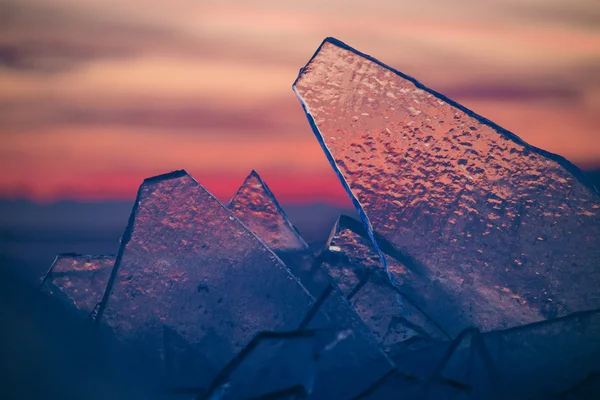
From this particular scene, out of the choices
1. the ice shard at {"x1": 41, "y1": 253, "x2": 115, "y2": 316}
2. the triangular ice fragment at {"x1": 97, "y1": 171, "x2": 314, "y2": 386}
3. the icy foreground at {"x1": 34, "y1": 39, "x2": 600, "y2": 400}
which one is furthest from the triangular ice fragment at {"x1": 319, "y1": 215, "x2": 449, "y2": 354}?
the ice shard at {"x1": 41, "y1": 253, "x2": 115, "y2": 316}

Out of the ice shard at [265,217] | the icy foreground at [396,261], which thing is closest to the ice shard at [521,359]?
the icy foreground at [396,261]

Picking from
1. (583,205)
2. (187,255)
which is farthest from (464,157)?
(187,255)

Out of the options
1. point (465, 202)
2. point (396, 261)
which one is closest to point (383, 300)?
point (396, 261)

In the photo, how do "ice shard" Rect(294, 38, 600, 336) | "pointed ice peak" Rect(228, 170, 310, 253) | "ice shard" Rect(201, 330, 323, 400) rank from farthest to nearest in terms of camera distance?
1. "pointed ice peak" Rect(228, 170, 310, 253)
2. "ice shard" Rect(294, 38, 600, 336)
3. "ice shard" Rect(201, 330, 323, 400)

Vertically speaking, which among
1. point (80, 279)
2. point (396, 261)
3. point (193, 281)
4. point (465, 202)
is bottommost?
point (80, 279)

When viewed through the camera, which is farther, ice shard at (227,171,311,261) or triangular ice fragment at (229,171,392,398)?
ice shard at (227,171,311,261)

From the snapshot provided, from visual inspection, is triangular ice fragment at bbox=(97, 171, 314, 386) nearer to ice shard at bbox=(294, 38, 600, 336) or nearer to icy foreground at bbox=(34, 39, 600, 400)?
icy foreground at bbox=(34, 39, 600, 400)

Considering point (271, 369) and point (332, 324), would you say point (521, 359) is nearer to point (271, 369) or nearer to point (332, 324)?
point (332, 324)

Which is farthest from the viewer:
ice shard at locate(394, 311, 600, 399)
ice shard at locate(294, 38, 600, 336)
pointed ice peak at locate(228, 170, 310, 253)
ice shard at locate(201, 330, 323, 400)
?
pointed ice peak at locate(228, 170, 310, 253)
